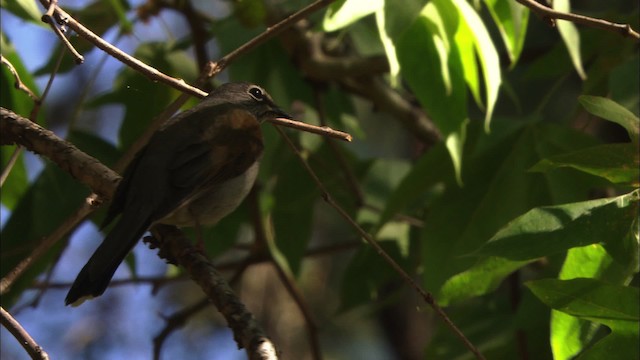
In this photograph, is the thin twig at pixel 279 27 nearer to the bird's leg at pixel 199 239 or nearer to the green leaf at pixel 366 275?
the bird's leg at pixel 199 239

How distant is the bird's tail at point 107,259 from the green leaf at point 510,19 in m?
1.30

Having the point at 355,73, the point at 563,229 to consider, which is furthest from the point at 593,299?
the point at 355,73

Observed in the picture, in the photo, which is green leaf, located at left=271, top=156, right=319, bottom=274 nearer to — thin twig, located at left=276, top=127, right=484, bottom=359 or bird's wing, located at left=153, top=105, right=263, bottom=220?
bird's wing, located at left=153, top=105, right=263, bottom=220

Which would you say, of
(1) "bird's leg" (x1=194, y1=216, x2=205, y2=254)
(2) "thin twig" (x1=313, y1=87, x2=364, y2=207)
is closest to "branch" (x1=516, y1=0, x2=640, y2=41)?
(1) "bird's leg" (x1=194, y1=216, x2=205, y2=254)

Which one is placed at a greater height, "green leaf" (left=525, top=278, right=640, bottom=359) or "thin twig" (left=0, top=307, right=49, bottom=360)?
"thin twig" (left=0, top=307, right=49, bottom=360)

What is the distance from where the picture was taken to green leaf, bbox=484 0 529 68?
329cm

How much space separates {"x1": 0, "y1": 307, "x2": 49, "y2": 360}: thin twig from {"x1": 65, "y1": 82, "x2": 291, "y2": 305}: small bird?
1.43 ft

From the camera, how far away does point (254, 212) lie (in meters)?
4.42

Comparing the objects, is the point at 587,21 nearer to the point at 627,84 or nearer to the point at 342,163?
the point at 627,84

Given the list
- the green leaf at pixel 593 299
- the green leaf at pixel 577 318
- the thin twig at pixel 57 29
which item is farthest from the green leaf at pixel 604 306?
the thin twig at pixel 57 29

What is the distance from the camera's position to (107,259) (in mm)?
2758

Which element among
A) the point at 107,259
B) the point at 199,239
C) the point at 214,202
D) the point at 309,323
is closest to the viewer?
the point at 107,259

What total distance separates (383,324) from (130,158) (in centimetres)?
425

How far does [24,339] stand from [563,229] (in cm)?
130
